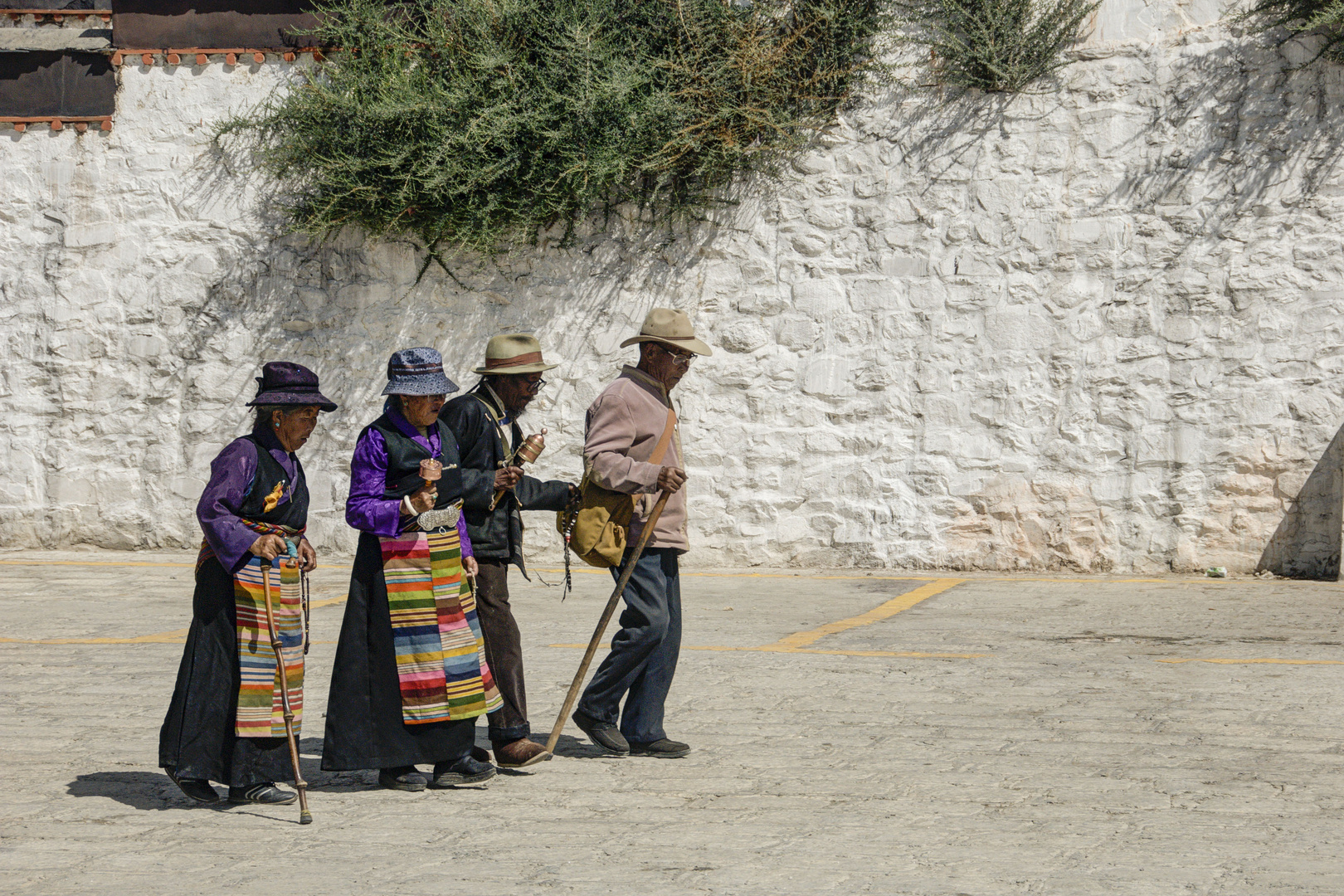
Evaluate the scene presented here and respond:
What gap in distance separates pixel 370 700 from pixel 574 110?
6767mm

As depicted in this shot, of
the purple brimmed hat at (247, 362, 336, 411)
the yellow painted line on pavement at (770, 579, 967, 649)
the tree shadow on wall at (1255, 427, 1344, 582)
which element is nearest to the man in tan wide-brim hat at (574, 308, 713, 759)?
the purple brimmed hat at (247, 362, 336, 411)

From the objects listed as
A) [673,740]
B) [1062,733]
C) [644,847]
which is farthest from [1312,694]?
[644,847]

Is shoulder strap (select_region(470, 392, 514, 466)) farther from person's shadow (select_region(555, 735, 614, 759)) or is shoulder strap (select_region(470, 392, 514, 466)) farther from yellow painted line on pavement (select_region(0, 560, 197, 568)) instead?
yellow painted line on pavement (select_region(0, 560, 197, 568))

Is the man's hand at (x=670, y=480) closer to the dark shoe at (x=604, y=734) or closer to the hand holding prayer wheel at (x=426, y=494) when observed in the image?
the hand holding prayer wheel at (x=426, y=494)

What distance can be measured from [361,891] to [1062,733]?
3.08 meters

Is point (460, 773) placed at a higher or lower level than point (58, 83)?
lower

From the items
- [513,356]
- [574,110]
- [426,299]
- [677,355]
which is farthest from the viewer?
[426,299]

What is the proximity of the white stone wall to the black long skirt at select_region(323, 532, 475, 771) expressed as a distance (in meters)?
6.16

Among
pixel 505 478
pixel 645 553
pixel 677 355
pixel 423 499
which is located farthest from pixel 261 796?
pixel 677 355

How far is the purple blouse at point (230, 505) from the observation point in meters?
4.79

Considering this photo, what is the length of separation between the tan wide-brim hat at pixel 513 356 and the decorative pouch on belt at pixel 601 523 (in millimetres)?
484

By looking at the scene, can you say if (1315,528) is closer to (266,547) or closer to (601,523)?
(601,523)

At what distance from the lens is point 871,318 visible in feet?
35.4

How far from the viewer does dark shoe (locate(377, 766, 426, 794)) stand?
5062 millimetres
